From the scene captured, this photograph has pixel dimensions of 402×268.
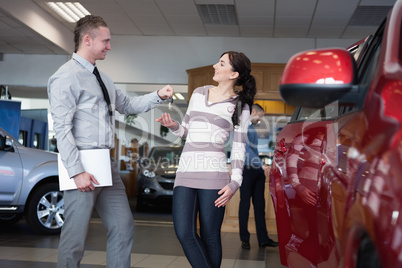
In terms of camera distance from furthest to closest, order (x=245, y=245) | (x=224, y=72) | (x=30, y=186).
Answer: (x=30, y=186)
(x=245, y=245)
(x=224, y=72)

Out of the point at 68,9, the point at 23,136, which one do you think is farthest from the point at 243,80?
the point at 23,136

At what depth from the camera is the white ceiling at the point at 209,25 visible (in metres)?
8.43

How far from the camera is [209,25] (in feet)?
32.2

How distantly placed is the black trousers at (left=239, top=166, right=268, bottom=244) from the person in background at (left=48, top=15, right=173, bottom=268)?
136 inches

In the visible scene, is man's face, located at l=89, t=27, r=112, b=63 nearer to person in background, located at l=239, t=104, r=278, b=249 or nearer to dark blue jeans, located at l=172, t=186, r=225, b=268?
dark blue jeans, located at l=172, t=186, r=225, b=268

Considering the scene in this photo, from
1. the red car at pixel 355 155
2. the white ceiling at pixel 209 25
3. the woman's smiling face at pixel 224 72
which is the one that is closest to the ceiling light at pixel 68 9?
the white ceiling at pixel 209 25

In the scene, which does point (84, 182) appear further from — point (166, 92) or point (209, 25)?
point (209, 25)

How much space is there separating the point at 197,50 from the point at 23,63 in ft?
12.5

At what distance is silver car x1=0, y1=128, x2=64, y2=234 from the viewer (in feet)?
21.0

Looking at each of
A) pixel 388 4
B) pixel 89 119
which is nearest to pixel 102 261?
pixel 89 119

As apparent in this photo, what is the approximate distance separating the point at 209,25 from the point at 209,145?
7.26 meters

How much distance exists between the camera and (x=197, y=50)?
10.7 meters

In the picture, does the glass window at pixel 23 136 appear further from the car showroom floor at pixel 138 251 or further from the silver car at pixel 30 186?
the silver car at pixel 30 186

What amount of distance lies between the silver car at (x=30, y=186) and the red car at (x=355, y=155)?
16.2 feet
